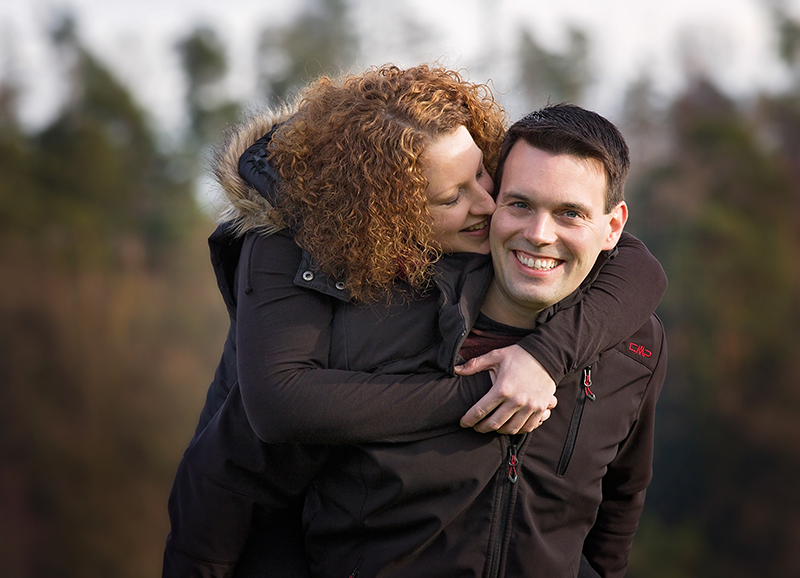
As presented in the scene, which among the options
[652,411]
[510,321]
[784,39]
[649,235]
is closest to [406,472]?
[510,321]

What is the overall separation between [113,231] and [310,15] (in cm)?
701

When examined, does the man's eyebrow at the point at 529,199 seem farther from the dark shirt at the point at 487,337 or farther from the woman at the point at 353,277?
the dark shirt at the point at 487,337

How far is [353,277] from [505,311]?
42 centimetres

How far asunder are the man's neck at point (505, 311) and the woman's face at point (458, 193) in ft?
0.42

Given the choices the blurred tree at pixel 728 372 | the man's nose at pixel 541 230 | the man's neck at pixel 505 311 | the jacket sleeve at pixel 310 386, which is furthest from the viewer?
the blurred tree at pixel 728 372

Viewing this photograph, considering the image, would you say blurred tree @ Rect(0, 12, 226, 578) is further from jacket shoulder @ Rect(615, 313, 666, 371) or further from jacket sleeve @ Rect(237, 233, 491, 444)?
jacket shoulder @ Rect(615, 313, 666, 371)

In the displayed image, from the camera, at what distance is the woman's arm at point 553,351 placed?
72.2 inches

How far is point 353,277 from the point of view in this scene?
6.39 ft

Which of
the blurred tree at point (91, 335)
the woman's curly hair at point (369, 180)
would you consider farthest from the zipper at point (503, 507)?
the blurred tree at point (91, 335)

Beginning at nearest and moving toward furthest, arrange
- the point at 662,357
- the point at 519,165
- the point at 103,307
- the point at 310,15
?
the point at 519,165 < the point at 662,357 < the point at 103,307 < the point at 310,15

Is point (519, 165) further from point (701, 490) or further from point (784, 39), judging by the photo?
point (784, 39)

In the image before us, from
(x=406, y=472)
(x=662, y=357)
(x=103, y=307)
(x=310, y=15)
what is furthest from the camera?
(x=310, y=15)

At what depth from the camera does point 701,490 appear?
13.9 m

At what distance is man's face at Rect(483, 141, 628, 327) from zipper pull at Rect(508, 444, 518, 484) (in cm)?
36
